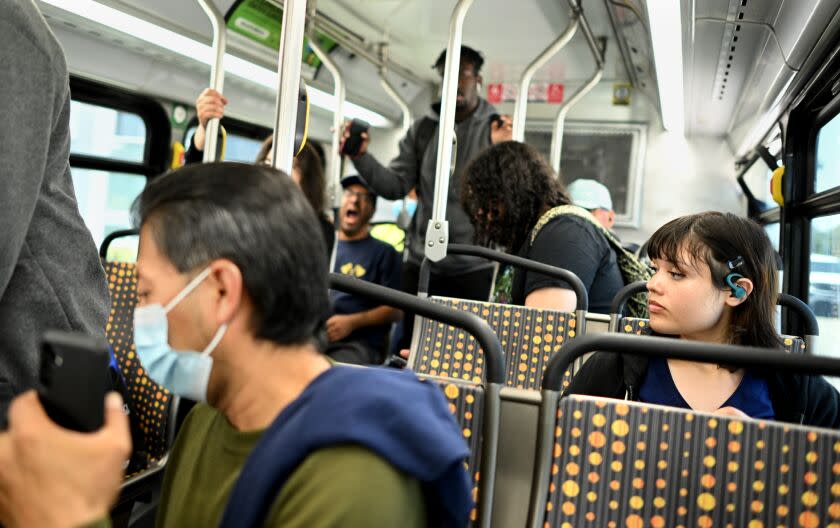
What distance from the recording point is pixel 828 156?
3.88m

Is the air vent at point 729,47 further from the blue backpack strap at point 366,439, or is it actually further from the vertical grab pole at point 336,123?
the blue backpack strap at point 366,439

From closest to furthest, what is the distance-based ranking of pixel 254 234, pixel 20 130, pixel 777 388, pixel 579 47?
pixel 254 234
pixel 20 130
pixel 777 388
pixel 579 47

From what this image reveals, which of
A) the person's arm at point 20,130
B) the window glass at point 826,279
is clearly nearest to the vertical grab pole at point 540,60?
the window glass at point 826,279

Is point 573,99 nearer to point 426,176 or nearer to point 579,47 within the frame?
point 426,176

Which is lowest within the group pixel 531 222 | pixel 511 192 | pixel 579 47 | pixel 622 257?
pixel 622 257

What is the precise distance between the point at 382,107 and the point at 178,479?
7.19 meters

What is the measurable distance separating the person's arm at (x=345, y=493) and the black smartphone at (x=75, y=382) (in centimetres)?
23

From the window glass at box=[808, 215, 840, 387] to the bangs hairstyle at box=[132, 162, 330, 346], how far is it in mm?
3121

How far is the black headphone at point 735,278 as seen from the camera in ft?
6.30

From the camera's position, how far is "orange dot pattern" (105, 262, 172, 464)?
2.59m

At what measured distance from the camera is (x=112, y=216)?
17.6 feet

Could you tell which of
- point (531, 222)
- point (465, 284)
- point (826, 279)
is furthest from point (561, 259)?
point (826, 279)

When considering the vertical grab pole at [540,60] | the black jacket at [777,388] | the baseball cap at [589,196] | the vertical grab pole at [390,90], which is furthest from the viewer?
the baseball cap at [589,196]

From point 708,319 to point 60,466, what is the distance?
5.22ft
